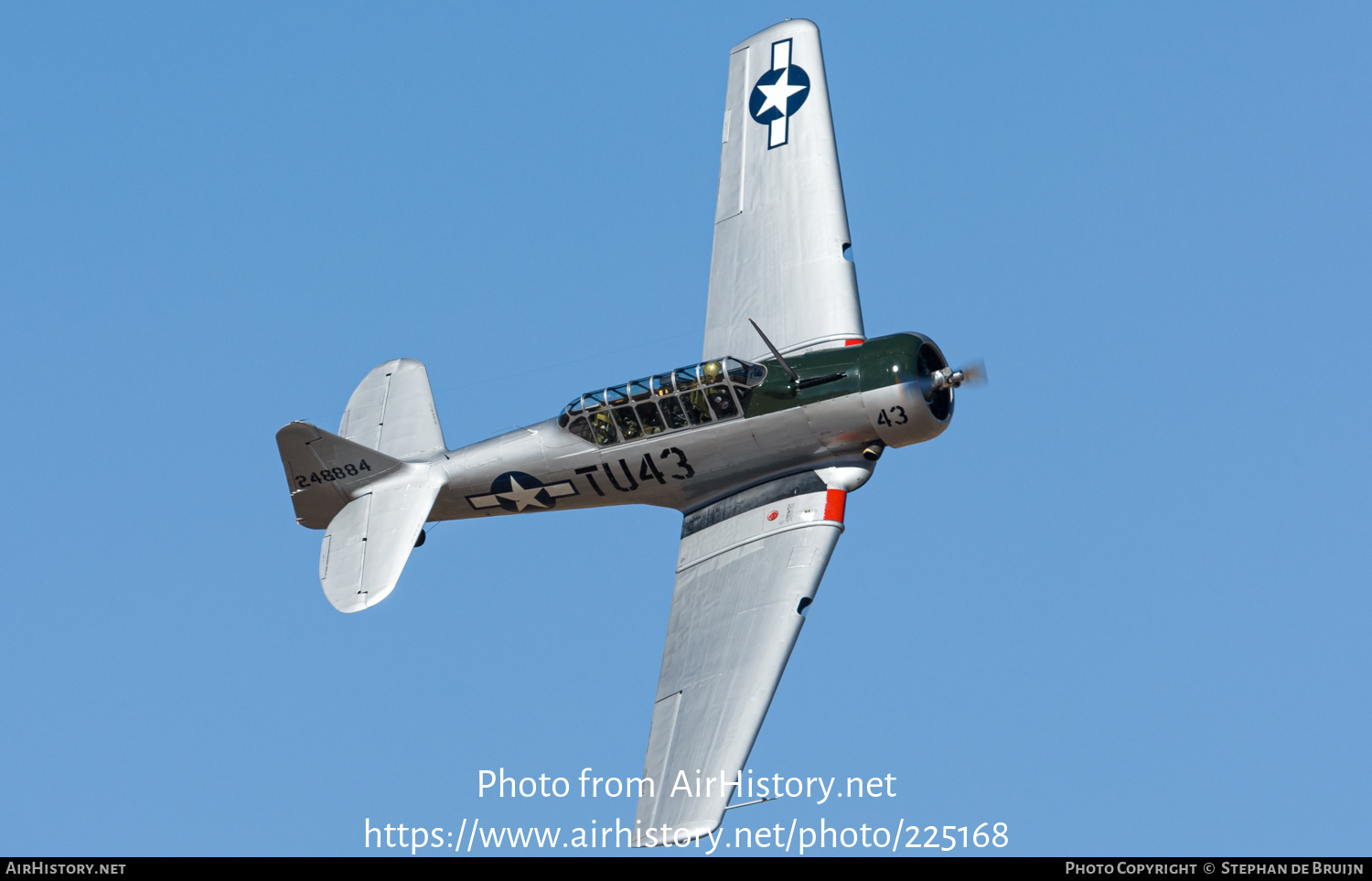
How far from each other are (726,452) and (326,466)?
5378 mm

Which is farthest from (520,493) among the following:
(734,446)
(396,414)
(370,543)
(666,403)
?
(734,446)

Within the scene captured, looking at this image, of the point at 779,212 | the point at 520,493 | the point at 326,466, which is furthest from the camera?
the point at 779,212

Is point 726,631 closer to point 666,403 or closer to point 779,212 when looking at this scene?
A: point 666,403

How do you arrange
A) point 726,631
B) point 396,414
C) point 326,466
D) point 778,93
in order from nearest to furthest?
point 726,631 < point 326,466 < point 396,414 < point 778,93

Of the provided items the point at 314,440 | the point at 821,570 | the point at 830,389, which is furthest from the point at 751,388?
the point at 314,440

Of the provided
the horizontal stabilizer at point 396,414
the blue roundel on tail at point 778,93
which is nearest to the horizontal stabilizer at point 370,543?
the horizontal stabilizer at point 396,414

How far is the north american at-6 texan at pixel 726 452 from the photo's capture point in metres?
19.0

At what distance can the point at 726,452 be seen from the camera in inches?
807

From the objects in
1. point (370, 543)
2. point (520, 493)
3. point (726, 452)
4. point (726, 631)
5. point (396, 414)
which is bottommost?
point (726, 631)

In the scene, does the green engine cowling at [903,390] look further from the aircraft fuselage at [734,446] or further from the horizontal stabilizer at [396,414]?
the horizontal stabilizer at [396,414]

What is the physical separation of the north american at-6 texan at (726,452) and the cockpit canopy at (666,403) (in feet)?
0.07

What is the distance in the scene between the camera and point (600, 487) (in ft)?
69.8

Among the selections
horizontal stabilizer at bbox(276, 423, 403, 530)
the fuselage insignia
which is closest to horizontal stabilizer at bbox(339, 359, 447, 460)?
horizontal stabilizer at bbox(276, 423, 403, 530)
